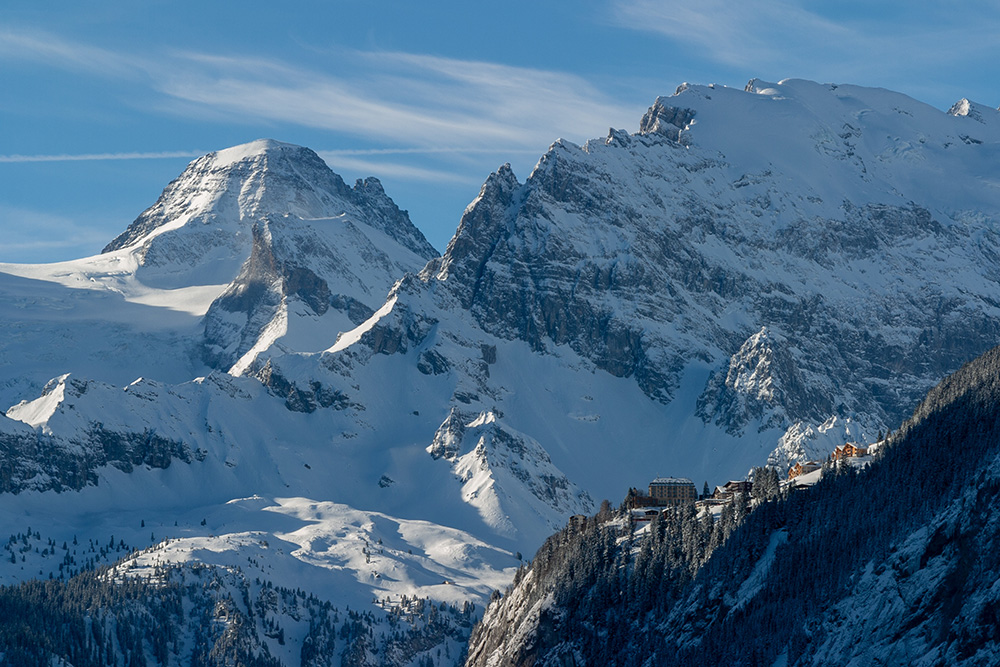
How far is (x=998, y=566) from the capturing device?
7825 inches

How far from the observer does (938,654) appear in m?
198

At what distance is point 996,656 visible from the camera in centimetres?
18775

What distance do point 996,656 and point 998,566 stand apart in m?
13.7

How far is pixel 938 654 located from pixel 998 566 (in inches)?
441

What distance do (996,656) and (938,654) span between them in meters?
11.2
